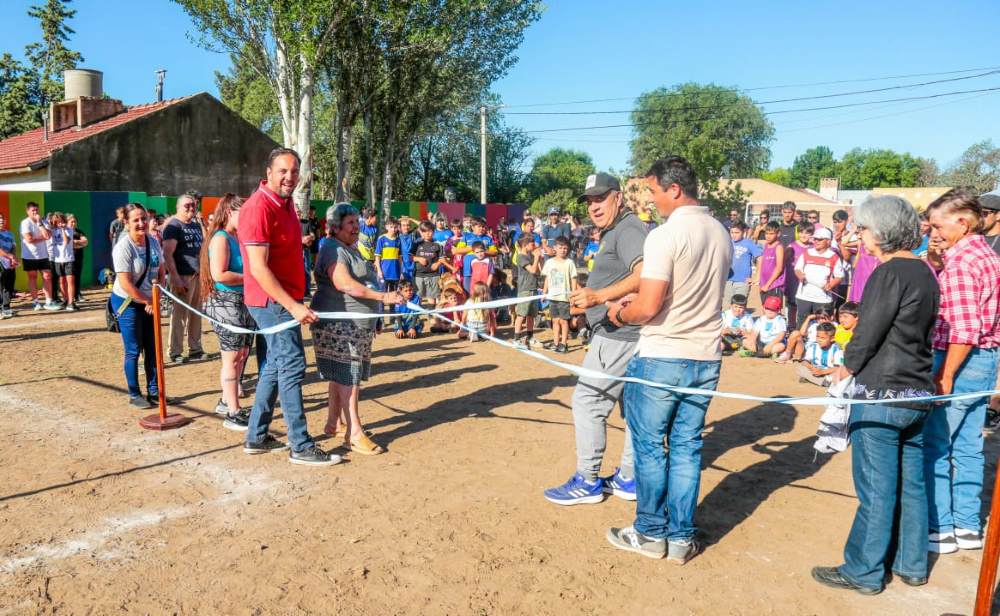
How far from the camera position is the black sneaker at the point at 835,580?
133 inches

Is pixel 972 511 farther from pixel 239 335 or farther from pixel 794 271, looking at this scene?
pixel 794 271

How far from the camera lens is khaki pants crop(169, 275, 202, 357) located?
8.09 meters

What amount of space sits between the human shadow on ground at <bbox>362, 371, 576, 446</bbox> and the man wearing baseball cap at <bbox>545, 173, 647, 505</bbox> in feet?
6.03

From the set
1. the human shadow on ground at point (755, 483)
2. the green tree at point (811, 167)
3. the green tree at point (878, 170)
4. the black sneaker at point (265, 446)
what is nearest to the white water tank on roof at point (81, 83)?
the black sneaker at point (265, 446)

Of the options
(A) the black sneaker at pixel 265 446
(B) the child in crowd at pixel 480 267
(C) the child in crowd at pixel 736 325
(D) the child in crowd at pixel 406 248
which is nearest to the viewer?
(A) the black sneaker at pixel 265 446

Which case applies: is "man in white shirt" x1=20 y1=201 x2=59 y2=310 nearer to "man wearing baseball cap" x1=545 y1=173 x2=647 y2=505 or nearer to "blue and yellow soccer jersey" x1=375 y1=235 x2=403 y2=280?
"blue and yellow soccer jersey" x1=375 y1=235 x2=403 y2=280

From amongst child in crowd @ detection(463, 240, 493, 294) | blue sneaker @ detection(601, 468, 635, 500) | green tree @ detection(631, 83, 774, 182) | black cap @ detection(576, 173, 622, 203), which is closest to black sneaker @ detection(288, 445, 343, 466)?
blue sneaker @ detection(601, 468, 635, 500)

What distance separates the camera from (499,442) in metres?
5.64

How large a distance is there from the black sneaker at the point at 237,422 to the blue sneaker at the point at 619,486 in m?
3.03

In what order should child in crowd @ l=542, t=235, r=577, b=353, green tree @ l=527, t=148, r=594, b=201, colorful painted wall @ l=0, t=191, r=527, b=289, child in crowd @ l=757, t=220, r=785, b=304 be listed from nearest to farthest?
child in crowd @ l=542, t=235, r=577, b=353 → child in crowd @ l=757, t=220, r=785, b=304 → colorful painted wall @ l=0, t=191, r=527, b=289 → green tree @ l=527, t=148, r=594, b=201

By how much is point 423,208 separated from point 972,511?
25042mm

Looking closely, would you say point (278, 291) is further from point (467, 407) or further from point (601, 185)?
point (467, 407)

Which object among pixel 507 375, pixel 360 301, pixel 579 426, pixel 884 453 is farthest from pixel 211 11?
pixel 884 453

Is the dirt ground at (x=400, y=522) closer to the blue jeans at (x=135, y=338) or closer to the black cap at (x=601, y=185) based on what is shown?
the blue jeans at (x=135, y=338)
